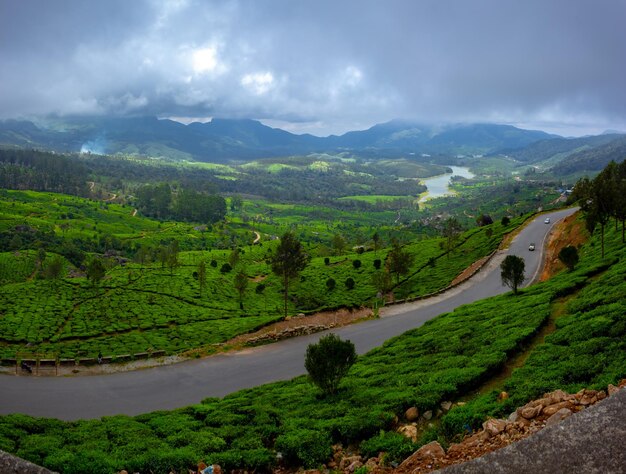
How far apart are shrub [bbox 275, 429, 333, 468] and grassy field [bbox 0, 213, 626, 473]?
33mm

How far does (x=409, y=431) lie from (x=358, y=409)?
278cm

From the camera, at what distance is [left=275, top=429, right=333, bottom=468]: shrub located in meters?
13.4

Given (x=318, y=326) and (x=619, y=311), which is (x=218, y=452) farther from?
A: (x=318, y=326)

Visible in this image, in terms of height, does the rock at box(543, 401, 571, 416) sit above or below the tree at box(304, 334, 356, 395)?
above

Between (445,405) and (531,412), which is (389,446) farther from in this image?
(531,412)

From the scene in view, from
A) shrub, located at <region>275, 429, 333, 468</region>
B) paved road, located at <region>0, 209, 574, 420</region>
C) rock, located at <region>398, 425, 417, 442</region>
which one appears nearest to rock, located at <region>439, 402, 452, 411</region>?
rock, located at <region>398, 425, 417, 442</region>

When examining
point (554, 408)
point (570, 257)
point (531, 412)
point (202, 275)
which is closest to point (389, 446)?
point (531, 412)

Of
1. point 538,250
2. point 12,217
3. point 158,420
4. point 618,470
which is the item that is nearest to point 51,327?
point 158,420

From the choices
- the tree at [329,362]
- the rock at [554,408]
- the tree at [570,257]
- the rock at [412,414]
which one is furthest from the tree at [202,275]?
the rock at [554,408]

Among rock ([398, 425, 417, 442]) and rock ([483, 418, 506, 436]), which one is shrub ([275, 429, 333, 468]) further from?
rock ([483, 418, 506, 436])

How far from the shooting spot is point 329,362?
19375mm

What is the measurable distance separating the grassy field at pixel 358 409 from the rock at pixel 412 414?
0.91 feet

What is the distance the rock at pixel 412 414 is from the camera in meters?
14.9

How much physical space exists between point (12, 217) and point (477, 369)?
7246 inches
